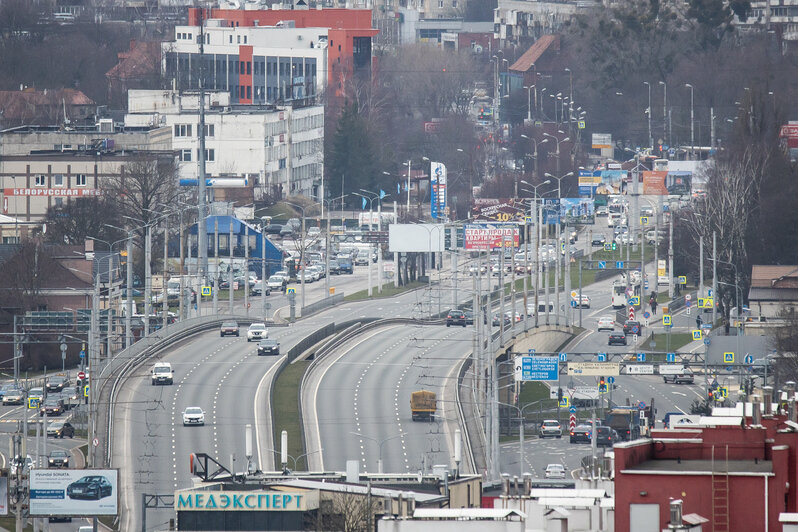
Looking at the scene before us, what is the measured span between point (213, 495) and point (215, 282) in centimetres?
4971

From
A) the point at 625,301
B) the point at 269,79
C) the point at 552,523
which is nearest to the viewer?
the point at 552,523

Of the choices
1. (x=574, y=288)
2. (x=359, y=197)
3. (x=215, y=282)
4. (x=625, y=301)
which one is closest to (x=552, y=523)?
(x=215, y=282)

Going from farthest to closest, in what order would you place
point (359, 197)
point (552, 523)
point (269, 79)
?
point (269, 79), point (359, 197), point (552, 523)

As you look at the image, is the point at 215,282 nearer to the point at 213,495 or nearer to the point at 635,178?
the point at 635,178

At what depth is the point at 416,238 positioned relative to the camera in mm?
110125

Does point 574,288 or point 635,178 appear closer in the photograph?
point 574,288

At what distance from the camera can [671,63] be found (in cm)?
16762

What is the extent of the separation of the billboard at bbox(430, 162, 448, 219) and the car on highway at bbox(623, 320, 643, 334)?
3086 cm

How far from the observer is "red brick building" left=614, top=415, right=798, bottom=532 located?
2020 centimetres

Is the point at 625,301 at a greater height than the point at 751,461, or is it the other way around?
the point at 751,461

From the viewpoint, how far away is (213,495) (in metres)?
43.5

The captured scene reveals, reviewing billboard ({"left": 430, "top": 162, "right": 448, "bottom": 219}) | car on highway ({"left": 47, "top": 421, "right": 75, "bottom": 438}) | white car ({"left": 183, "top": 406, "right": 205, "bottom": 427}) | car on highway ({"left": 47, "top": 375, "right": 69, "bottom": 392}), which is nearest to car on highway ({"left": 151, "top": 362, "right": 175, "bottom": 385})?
car on highway ({"left": 47, "top": 421, "right": 75, "bottom": 438})

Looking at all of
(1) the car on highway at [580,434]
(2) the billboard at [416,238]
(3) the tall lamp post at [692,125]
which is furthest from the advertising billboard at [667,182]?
(1) the car on highway at [580,434]

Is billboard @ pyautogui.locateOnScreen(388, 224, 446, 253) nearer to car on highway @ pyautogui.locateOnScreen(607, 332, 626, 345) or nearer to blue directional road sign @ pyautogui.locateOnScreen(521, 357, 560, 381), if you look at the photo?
car on highway @ pyautogui.locateOnScreen(607, 332, 626, 345)
